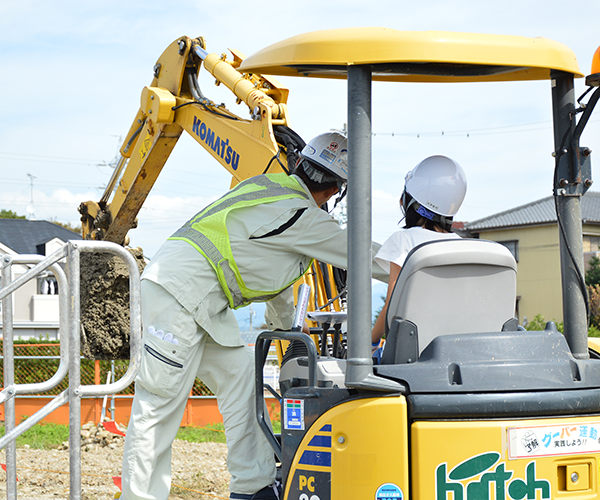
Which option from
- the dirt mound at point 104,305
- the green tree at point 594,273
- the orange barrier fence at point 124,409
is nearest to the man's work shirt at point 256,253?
the dirt mound at point 104,305

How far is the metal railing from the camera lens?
2.31 metres

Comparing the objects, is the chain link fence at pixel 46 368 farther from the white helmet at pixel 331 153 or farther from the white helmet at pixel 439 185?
the white helmet at pixel 439 185

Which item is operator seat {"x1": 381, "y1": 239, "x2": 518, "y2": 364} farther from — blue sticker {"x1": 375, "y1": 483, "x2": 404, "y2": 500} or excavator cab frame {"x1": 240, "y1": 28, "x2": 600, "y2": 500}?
blue sticker {"x1": 375, "y1": 483, "x2": 404, "y2": 500}

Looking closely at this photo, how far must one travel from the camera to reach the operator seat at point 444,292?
2355 millimetres

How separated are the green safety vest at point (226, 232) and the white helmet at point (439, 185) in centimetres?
73

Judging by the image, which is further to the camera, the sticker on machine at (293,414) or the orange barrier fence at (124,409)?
the orange barrier fence at (124,409)

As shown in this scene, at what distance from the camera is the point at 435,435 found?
2121mm

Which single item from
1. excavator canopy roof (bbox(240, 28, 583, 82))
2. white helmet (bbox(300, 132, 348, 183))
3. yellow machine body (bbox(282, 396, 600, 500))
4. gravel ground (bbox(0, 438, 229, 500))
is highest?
excavator canopy roof (bbox(240, 28, 583, 82))

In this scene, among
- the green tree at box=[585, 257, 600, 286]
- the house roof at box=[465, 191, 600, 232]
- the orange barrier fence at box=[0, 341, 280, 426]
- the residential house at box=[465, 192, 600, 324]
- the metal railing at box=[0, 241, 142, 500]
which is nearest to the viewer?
the metal railing at box=[0, 241, 142, 500]

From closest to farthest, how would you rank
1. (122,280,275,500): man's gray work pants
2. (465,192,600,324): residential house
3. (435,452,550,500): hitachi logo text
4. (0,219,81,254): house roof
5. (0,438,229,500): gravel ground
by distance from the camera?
(435,452,550,500): hitachi logo text → (122,280,275,500): man's gray work pants → (0,438,229,500): gravel ground → (0,219,81,254): house roof → (465,192,600,324): residential house

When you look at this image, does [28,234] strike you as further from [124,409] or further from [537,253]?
[124,409]

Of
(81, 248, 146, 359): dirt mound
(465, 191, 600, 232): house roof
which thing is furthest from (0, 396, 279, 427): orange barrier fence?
(465, 191, 600, 232): house roof

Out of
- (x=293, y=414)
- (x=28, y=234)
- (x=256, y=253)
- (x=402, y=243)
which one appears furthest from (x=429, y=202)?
(x=28, y=234)

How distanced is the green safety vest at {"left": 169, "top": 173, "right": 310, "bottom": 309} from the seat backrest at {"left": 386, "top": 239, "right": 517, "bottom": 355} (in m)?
1.01
